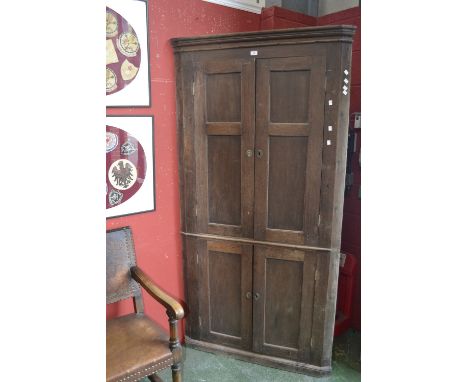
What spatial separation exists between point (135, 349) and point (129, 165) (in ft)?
3.30

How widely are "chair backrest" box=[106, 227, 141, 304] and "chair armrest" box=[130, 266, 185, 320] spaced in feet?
0.17

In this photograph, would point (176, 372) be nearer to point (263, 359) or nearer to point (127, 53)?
point (263, 359)

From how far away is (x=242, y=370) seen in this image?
2271 mm

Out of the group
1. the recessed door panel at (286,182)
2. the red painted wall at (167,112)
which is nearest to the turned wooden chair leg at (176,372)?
the red painted wall at (167,112)

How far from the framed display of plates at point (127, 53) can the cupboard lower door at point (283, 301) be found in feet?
3.88

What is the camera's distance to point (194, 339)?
2455 millimetres

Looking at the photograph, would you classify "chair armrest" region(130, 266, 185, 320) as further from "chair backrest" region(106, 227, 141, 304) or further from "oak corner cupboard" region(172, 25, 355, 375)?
"oak corner cupboard" region(172, 25, 355, 375)

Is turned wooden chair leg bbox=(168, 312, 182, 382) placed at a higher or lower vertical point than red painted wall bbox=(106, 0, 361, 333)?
lower

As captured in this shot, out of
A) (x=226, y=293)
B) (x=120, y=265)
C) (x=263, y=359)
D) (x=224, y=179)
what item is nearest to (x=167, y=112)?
(x=224, y=179)

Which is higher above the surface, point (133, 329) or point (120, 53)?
point (120, 53)

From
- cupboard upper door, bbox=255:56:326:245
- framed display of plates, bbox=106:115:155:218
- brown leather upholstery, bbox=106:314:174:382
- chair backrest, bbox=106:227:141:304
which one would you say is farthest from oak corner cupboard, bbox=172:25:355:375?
brown leather upholstery, bbox=106:314:174:382

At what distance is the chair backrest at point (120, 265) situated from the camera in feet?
6.50

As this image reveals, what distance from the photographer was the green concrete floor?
2.19 metres
